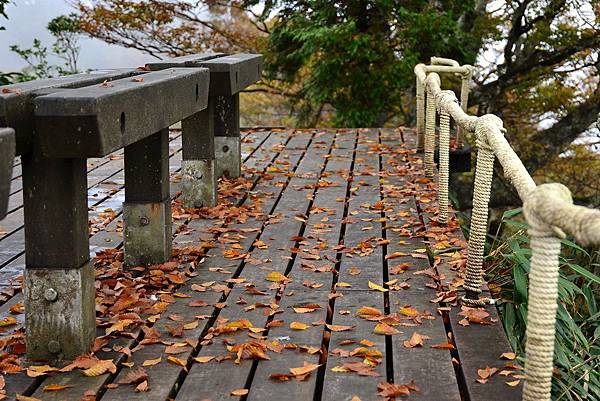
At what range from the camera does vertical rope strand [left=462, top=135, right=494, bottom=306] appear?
3.44 metres

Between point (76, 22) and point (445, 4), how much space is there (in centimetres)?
484

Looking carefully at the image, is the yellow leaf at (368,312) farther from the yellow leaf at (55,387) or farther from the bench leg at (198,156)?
the bench leg at (198,156)

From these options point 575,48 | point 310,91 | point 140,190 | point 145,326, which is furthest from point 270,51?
point 145,326

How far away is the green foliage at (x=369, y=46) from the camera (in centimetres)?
1078

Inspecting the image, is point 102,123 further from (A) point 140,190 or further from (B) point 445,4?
(B) point 445,4

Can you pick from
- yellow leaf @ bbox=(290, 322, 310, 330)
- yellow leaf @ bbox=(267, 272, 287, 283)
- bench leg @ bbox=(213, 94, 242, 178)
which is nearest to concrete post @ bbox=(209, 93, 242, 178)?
bench leg @ bbox=(213, 94, 242, 178)

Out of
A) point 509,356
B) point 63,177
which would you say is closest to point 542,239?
point 509,356

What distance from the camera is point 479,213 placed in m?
3.47

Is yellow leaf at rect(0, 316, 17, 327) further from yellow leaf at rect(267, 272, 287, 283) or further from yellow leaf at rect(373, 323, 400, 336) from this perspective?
yellow leaf at rect(373, 323, 400, 336)

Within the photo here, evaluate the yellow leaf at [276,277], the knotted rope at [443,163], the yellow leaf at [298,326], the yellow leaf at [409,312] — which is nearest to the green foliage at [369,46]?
the knotted rope at [443,163]

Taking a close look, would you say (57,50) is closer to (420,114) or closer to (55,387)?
(420,114)

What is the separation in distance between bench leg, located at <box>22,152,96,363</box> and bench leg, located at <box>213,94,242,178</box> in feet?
10.4

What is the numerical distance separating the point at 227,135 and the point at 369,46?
5.08 m

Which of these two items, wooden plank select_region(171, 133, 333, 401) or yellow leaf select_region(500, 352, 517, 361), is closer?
wooden plank select_region(171, 133, 333, 401)
